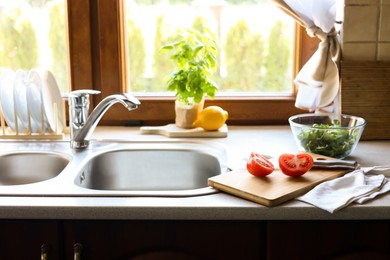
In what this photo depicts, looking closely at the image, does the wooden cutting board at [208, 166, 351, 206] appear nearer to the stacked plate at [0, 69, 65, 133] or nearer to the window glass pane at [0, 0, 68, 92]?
the stacked plate at [0, 69, 65, 133]

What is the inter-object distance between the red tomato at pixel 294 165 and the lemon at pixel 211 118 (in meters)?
0.48

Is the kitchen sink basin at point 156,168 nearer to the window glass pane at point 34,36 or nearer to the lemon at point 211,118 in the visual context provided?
the lemon at point 211,118

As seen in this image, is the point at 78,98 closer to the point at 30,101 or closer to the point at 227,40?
the point at 30,101

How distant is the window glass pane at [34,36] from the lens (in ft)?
6.23

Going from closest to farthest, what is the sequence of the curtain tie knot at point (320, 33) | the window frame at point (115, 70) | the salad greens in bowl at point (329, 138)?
1. the salad greens in bowl at point (329, 138)
2. the curtain tie knot at point (320, 33)
3. the window frame at point (115, 70)

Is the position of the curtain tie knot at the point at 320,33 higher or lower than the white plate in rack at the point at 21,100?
higher

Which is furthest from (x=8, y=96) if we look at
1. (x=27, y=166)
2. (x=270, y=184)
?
(x=270, y=184)

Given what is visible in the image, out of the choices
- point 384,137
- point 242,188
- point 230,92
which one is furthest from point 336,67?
point 242,188

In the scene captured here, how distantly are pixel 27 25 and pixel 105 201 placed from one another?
38.5 inches

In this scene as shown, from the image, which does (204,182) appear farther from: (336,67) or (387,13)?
(387,13)

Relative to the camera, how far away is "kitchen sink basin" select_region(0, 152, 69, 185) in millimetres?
1609

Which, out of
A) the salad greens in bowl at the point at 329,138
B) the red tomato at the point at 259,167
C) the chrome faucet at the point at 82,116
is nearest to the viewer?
the red tomato at the point at 259,167
